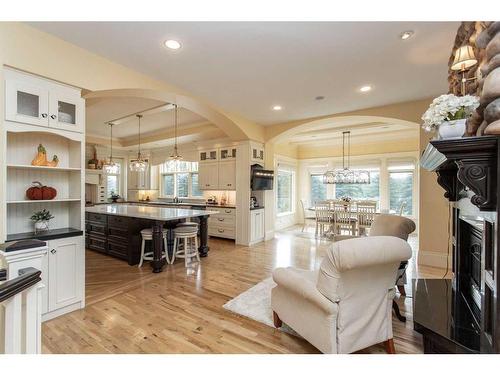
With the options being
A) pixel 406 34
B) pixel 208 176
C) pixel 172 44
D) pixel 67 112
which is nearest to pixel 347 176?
pixel 208 176

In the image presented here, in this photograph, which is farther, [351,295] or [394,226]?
[394,226]

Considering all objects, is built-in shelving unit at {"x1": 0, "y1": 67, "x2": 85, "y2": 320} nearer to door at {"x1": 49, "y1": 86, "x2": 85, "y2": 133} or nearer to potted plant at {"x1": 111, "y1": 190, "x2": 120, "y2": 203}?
door at {"x1": 49, "y1": 86, "x2": 85, "y2": 133}

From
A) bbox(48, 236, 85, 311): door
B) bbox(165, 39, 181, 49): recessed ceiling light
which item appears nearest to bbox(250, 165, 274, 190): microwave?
bbox(165, 39, 181, 49): recessed ceiling light

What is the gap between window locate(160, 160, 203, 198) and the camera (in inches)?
292

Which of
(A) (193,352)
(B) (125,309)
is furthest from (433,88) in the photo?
(B) (125,309)

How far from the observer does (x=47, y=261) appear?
2357 millimetres

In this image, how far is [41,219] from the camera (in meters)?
2.46

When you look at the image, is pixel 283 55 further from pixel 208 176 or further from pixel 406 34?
pixel 208 176

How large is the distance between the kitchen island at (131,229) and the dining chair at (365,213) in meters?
3.58

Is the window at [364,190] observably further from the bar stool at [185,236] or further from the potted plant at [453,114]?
the potted plant at [453,114]

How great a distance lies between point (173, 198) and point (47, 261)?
18.0 feet

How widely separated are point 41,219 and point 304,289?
2.70 meters

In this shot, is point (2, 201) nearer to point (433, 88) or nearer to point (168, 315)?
point (168, 315)

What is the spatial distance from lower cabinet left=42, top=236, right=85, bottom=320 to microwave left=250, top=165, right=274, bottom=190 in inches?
141
